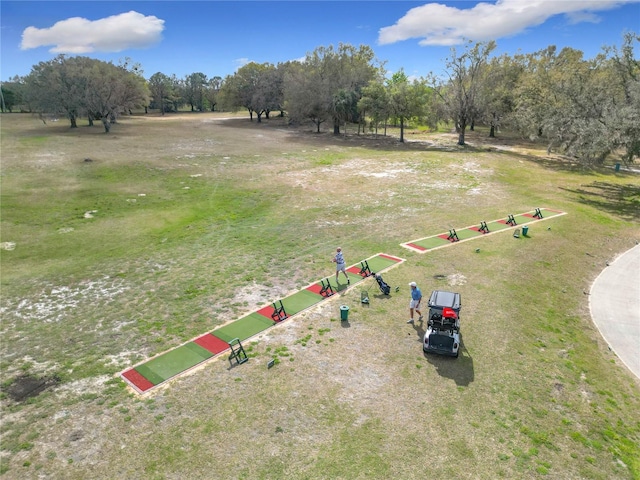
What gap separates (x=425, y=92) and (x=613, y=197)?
98.6 feet

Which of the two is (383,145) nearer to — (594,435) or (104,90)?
(104,90)

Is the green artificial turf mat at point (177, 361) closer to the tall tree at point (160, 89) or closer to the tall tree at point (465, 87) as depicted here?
the tall tree at point (465, 87)

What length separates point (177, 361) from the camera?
1304 cm

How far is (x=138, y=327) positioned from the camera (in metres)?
15.1

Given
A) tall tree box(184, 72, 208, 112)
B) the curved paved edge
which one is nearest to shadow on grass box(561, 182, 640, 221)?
the curved paved edge

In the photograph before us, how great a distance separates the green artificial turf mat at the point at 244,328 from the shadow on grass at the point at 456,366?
6.21 m

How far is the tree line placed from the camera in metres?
34.5

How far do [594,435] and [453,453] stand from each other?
4.04 metres

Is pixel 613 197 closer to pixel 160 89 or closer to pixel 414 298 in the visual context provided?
pixel 414 298

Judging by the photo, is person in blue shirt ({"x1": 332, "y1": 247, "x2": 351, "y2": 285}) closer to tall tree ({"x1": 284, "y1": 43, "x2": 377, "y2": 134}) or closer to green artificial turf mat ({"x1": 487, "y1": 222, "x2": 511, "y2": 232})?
green artificial turf mat ({"x1": 487, "y1": 222, "x2": 511, "y2": 232})

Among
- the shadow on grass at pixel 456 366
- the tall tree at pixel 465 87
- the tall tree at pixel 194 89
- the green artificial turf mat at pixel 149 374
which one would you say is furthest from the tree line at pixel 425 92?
the tall tree at pixel 194 89

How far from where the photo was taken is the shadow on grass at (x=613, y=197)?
29281 mm

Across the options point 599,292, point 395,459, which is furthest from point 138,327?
point 599,292

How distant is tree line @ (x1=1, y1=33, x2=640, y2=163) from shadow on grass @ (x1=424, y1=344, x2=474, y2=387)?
2583 centimetres
